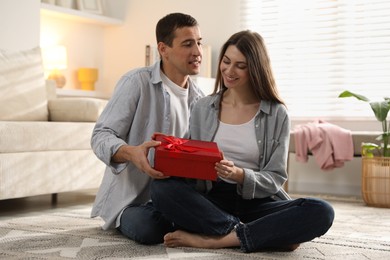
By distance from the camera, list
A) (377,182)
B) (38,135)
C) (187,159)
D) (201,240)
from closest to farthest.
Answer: (187,159)
(201,240)
(38,135)
(377,182)

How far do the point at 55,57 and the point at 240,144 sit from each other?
307 cm

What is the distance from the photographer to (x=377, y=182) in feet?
12.1

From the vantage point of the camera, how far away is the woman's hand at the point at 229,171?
1.88 metres

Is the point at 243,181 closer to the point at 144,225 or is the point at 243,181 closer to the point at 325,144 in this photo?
the point at 144,225

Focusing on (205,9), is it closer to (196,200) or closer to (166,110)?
(166,110)

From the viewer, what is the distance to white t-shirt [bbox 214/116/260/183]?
2.09m

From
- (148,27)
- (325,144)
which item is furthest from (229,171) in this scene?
→ (148,27)

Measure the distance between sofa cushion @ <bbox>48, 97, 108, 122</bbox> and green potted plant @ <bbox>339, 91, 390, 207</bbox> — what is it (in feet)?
5.23

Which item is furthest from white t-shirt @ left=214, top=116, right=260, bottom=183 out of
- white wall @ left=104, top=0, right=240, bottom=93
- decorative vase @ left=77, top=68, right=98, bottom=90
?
decorative vase @ left=77, top=68, right=98, bottom=90

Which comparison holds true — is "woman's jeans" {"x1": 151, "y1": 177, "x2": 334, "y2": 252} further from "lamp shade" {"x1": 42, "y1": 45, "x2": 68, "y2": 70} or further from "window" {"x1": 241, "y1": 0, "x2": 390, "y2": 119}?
"lamp shade" {"x1": 42, "y1": 45, "x2": 68, "y2": 70}

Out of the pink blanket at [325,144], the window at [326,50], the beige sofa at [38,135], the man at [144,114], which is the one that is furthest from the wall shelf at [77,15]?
the man at [144,114]

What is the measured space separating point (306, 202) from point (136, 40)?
374 cm

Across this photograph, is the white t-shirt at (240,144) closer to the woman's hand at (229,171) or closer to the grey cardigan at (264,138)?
the grey cardigan at (264,138)

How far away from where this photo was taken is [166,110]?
91.4 inches
